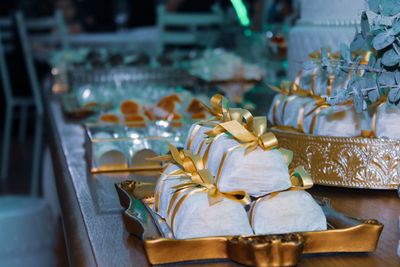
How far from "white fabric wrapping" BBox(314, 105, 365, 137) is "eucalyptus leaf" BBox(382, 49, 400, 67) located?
13 centimetres

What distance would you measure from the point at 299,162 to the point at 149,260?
0.35 metres

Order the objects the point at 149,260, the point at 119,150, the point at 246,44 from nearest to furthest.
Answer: the point at 149,260, the point at 119,150, the point at 246,44

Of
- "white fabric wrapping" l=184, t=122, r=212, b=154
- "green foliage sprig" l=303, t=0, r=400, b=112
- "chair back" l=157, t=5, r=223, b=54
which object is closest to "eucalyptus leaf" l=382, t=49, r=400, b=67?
"green foliage sprig" l=303, t=0, r=400, b=112

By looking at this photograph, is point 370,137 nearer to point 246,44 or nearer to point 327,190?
point 327,190

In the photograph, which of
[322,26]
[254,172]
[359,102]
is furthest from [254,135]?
[322,26]

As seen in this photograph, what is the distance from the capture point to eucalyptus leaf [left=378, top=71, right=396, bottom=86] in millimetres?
642

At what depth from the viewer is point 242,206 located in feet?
1.65

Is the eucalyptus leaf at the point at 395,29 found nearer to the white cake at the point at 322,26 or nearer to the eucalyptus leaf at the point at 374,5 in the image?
the eucalyptus leaf at the point at 374,5

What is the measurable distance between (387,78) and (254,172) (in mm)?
264

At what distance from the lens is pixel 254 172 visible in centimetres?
49

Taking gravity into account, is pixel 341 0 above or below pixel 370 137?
above

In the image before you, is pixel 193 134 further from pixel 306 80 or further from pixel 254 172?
pixel 306 80

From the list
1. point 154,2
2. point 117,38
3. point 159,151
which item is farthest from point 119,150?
point 154,2

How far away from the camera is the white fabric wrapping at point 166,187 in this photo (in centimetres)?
55
